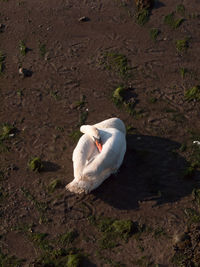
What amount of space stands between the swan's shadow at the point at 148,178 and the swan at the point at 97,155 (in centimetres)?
68

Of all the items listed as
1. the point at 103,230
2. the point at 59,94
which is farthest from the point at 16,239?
the point at 59,94

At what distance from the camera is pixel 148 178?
11.1 meters

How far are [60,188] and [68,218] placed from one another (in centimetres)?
106

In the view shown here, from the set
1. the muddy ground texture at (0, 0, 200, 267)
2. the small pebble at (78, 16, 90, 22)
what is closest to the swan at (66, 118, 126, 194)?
the muddy ground texture at (0, 0, 200, 267)

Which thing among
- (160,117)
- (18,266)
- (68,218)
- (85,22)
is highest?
(85,22)

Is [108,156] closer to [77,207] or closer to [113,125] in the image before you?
[113,125]

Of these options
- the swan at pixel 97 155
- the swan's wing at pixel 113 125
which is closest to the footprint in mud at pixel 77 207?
the swan at pixel 97 155

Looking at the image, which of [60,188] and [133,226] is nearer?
[133,226]

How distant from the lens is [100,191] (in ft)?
36.0

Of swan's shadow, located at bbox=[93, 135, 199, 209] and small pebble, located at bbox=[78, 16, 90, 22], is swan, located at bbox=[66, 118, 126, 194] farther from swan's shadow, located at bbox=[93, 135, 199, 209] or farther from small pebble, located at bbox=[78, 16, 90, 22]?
small pebble, located at bbox=[78, 16, 90, 22]

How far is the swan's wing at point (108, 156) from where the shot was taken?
10.0 m

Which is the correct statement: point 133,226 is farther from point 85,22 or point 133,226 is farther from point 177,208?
point 85,22

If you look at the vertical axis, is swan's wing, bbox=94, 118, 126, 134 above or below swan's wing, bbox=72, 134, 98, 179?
above

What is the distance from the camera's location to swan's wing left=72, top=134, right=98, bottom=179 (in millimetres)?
10159
